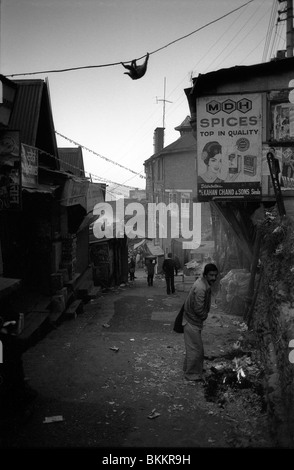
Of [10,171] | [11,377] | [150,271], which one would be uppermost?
[10,171]

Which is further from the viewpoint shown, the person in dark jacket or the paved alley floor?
the person in dark jacket

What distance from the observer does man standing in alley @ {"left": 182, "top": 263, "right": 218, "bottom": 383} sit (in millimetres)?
6794

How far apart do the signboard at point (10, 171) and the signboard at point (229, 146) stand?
5896mm

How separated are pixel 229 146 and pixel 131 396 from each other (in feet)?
26.3

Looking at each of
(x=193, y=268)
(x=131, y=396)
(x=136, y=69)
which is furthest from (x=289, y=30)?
(x=131, y=396)

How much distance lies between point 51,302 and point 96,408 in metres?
5.95

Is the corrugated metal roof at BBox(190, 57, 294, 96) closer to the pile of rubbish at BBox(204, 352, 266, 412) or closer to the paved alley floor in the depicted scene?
the paved alley floor

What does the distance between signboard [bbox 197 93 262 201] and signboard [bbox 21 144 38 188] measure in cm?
509

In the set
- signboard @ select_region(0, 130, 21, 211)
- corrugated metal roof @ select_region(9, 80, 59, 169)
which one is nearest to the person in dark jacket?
signboard @ select_region(0, 130, 21, 211)

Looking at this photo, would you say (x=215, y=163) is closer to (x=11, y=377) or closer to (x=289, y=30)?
(x=11, y=377)

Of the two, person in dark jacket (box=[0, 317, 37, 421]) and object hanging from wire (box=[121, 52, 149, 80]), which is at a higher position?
object hanging from wire (box=[121, 52, 149, 80])

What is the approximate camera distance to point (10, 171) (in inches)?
296

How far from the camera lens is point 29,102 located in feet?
38.3
